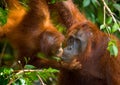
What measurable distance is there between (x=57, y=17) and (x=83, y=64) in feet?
1.94

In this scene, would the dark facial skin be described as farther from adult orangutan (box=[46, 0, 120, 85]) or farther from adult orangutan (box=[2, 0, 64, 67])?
adult orangutan (box=[2, 0, 64, 67])

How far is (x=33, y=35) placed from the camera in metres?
4.74

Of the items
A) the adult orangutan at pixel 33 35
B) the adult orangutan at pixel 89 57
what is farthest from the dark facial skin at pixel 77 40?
the adult orangutan at pixel 33 35

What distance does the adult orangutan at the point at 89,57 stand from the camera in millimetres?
3373

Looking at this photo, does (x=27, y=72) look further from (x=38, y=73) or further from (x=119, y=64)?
(x=119, y=64)

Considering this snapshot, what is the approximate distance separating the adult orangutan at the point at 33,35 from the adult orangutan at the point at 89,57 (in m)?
0.60

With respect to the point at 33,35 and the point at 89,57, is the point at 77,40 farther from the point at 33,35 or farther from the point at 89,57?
the point at 33,35

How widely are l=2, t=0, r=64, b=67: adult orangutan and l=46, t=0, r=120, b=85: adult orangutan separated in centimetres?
60

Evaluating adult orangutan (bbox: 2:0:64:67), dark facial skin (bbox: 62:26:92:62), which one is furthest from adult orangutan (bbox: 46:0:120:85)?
adult orangutan (bbox: 2:0:64:67)

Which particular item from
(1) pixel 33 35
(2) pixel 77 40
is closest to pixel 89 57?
(2) pixel 77 40

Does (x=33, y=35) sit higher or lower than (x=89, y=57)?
higher

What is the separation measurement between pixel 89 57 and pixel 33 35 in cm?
133

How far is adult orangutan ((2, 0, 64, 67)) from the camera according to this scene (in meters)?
4.19

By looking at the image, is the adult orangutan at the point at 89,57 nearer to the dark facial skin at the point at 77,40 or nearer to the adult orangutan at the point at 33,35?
the dark facial skin at the point at 77,40
